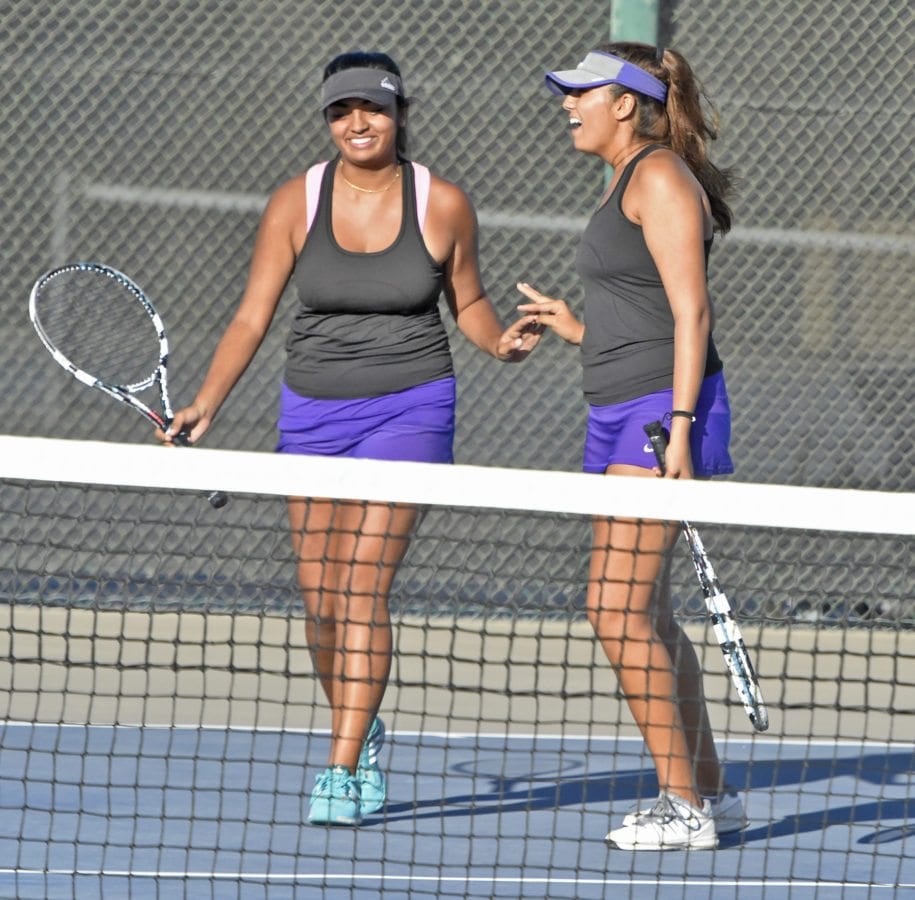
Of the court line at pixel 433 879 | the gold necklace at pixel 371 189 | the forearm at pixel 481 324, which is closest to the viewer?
the court line at pixel 433 879

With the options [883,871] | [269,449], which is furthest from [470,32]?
[883,871]

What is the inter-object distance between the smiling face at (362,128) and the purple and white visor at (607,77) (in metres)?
0.41

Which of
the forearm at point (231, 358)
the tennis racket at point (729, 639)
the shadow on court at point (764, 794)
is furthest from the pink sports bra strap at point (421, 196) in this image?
the shadow on court at point (764, 794)

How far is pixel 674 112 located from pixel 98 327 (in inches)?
128

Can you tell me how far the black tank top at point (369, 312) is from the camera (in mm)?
4008

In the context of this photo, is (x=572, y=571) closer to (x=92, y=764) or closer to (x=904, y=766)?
(x=904, y=766)

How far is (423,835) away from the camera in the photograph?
3742mm

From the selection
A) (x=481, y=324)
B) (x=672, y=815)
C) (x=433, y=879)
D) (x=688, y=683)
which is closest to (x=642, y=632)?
(x=688, y=683)

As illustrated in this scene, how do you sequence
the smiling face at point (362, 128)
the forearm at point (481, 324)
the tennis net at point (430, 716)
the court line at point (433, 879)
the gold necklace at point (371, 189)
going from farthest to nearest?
the forearm at point (481, 324)
the gold necklace at point (371, 189)
the smiling face at point (362, 128)
the court line at point (433, 879)
the tennis net at point (430, 716)

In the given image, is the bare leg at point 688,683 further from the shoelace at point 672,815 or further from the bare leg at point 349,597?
the bare leg at point 349,597

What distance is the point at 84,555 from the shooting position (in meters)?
6.88

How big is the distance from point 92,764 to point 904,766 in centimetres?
213

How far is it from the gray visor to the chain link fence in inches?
105

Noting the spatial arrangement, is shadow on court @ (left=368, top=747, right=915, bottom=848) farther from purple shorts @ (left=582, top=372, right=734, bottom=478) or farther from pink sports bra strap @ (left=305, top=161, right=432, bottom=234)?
pink sports bra strap @ (left=305, top=161, right=432, bottom=234)
